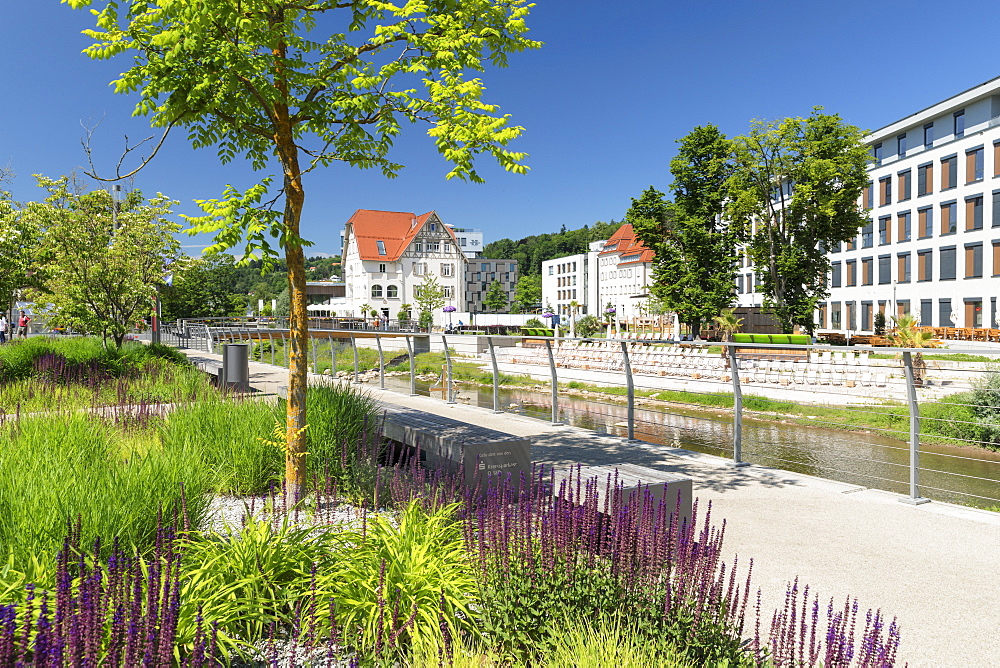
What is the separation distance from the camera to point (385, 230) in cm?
8750

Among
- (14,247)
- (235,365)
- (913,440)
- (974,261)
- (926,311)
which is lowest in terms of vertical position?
(913,440)

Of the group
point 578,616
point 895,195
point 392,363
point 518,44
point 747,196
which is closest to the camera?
point 578,616

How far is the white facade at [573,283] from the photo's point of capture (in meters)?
102

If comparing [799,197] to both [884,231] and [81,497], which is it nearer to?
[884,231]

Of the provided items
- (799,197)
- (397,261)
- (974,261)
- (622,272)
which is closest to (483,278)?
(622,272)

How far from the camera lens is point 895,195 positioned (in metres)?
49.9

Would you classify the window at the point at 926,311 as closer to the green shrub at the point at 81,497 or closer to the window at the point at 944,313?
the window at the point at 944,313

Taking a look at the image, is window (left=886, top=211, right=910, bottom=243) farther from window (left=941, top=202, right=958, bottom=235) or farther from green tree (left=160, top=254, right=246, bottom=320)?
green tree (left=160, top=254, right=246, bottom=320)

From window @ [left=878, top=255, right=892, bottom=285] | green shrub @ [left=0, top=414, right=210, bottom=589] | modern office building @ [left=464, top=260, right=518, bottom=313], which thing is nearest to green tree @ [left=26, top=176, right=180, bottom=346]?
green shrub @ [left=0, top=414, right=210, bottom=589]

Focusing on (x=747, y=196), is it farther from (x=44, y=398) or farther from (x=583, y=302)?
(x=583, y=302)

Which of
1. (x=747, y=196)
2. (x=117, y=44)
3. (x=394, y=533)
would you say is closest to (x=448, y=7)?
(x=117, y=44)

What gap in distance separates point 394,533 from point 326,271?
197144 mm

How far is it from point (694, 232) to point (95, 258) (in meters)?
29.4

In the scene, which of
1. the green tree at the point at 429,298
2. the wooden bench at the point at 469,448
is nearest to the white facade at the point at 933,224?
the green tree at the point at 429,298
